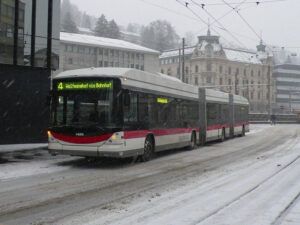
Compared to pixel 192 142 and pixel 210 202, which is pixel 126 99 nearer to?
pixel 210 202

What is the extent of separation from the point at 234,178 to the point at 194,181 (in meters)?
1.13

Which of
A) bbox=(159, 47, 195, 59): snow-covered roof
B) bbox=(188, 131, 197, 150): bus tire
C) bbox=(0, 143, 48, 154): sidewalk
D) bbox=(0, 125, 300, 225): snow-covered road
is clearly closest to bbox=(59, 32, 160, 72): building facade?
bbox=(159, 47, 195, 59): snow-covered roof

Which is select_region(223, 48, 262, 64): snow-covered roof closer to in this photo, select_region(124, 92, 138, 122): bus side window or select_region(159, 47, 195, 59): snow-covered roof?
select_region(159, 47, 195, 59): snow-covered roof

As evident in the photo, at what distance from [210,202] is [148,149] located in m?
7.08

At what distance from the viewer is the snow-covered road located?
644 centimetres

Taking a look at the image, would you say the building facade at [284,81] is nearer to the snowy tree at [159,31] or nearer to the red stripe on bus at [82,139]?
the snowy tree at [159,31]

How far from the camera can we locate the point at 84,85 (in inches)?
495

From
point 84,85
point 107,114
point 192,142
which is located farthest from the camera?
point 192,142

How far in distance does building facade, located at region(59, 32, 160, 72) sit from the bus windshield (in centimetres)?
6599

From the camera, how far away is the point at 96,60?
81.6 metres

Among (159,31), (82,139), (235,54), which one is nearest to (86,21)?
(159,31)

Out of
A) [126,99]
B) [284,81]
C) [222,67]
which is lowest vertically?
[126,99]

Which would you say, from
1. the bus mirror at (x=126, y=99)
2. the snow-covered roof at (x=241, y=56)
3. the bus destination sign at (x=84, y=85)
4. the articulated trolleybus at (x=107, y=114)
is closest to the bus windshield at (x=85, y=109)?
the articulated trolleybus at (x=107, y=114)

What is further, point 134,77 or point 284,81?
point 284,81
